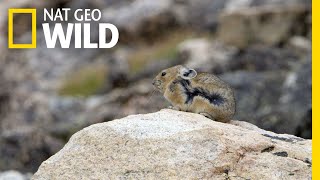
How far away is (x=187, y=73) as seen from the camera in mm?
10719

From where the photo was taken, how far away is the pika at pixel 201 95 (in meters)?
10.3

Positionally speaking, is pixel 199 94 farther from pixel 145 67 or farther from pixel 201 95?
pixel 145 67

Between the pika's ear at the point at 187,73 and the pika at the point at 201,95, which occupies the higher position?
the pika's ear at the point at 187,73

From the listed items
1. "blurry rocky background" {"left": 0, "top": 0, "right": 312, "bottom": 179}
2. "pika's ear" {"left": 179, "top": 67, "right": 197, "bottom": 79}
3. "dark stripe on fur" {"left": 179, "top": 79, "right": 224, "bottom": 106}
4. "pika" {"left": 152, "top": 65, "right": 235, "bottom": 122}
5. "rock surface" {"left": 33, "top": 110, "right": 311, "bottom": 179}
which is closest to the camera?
"rock surface" {"left": 33, "top": 110, "right": 311, "bottom": 179}

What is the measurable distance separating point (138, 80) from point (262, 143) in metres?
23.9

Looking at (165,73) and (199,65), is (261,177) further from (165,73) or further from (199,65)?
(199,65)

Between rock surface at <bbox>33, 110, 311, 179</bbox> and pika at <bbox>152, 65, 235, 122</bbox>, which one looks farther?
pika at <bbox>152, 65, 235, 122</bbox>

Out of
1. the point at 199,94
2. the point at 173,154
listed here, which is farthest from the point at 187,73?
the point at 173,154

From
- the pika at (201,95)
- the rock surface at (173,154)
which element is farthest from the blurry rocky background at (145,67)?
the rock surface at (173,154)

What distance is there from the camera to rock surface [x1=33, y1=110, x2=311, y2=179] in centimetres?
843

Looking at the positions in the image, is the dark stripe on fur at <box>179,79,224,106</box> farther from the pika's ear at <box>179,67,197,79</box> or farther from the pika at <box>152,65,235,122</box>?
the pika's ear at <box>179,67,197,79</box>

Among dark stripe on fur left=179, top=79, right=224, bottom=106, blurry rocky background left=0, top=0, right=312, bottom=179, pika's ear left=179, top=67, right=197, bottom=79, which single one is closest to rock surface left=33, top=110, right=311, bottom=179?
dark stripe on fur left=179, top=79, right=224, bottom=106

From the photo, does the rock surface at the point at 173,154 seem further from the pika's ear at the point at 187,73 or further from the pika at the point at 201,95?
the pika's ear at the point at 187,73

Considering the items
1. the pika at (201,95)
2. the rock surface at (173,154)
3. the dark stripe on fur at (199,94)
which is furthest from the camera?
the dark stripe on fur at (199,94)
